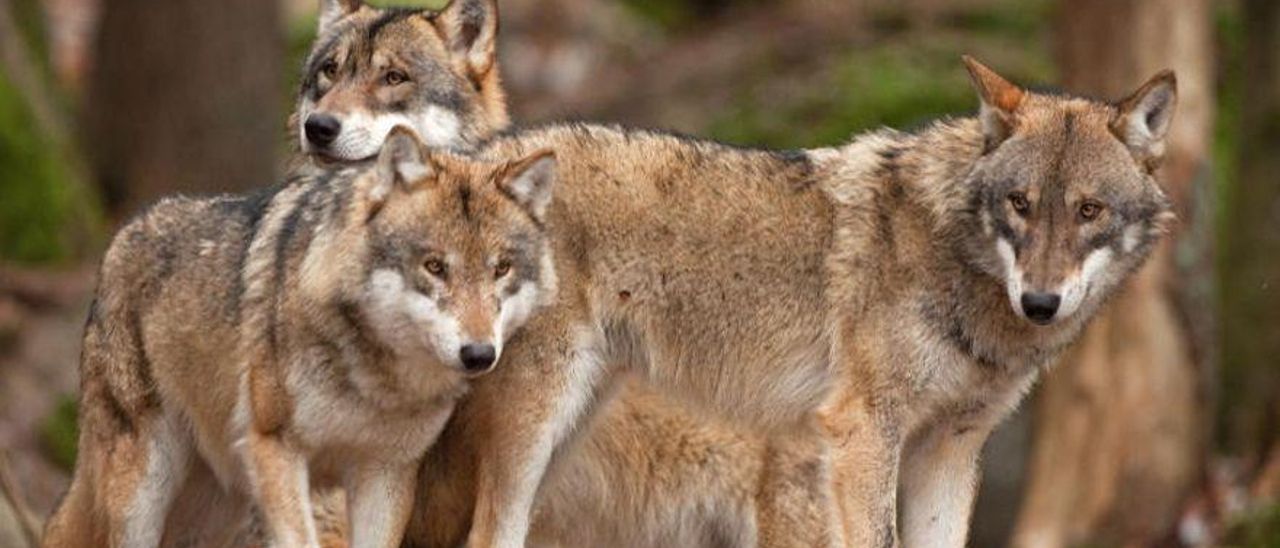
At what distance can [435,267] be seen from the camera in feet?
32.1

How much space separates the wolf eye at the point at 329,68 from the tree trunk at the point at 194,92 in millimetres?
10367

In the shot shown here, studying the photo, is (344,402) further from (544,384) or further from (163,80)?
(163,80)

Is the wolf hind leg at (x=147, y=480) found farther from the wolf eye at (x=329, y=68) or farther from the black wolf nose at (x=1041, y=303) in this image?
the black wolf nose at (x=1041, y=303)

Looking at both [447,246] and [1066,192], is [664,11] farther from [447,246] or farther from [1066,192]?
[447,246]

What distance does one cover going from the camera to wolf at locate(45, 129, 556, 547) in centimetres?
983

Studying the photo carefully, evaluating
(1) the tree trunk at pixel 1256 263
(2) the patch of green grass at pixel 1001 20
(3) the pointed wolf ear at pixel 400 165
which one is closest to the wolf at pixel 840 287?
(3) the pointed wolf ear at pixel 400 165

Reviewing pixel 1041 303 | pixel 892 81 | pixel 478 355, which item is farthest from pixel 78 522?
pixel 892 81

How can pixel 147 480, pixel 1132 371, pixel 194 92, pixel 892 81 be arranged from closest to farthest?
pixel 147 480 < pixel 1132 371 < pixel 194 92 < pixel 892 81

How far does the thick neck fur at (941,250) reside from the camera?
10469 millimetres

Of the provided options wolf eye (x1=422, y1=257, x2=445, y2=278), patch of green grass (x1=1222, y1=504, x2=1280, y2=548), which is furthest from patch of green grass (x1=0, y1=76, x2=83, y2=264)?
wolf eye (x1=422, y1=257, x2=445, y2=278)

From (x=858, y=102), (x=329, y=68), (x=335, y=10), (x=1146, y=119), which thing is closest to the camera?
(x=1146, y=119)

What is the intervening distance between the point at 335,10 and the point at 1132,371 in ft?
26.3

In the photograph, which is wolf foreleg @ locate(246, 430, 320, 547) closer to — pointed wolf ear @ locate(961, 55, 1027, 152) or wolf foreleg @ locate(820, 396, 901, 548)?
wolf foreleg @ locate(820, 396, 901, 548)

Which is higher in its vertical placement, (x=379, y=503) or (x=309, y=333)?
(x=309, y=333)
